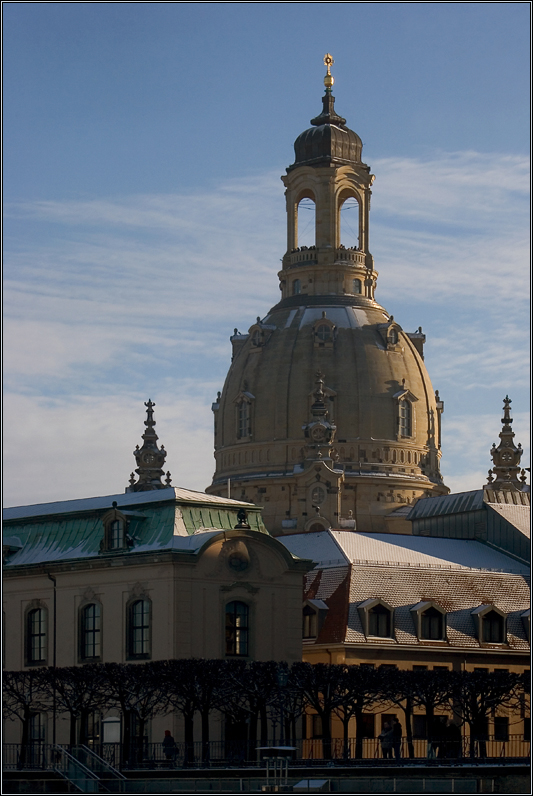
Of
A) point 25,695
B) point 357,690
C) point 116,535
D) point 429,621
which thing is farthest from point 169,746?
point 429,621

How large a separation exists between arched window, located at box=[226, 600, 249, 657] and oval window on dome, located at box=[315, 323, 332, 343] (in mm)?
65626

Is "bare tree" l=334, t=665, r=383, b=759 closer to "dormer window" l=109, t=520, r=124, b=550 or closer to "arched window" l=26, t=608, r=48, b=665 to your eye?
"dormer window" l=109, t=520, r=124, b=550

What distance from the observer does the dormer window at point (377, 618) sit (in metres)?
100

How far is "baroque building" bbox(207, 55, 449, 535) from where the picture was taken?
148625 mm

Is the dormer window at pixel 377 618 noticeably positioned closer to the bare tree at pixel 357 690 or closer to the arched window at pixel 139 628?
the bare tree at pixel 357 690

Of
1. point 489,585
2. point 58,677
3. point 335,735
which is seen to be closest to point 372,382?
point 489,585

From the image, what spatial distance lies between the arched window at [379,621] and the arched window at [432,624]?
6.35ft

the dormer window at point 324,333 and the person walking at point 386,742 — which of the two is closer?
the person walking at point 386,742

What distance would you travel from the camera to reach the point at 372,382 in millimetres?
154000

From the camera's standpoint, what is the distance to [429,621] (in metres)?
103

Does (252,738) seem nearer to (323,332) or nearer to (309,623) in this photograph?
(309,623)

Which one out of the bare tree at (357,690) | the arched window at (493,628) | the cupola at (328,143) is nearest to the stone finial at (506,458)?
the cupola at (328,143)

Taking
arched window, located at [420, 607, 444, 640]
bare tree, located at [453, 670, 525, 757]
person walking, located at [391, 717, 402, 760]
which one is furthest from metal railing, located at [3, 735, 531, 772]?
Result: arched window, located at [420, 607, 444, 640]

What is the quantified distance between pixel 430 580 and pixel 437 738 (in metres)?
13.6
